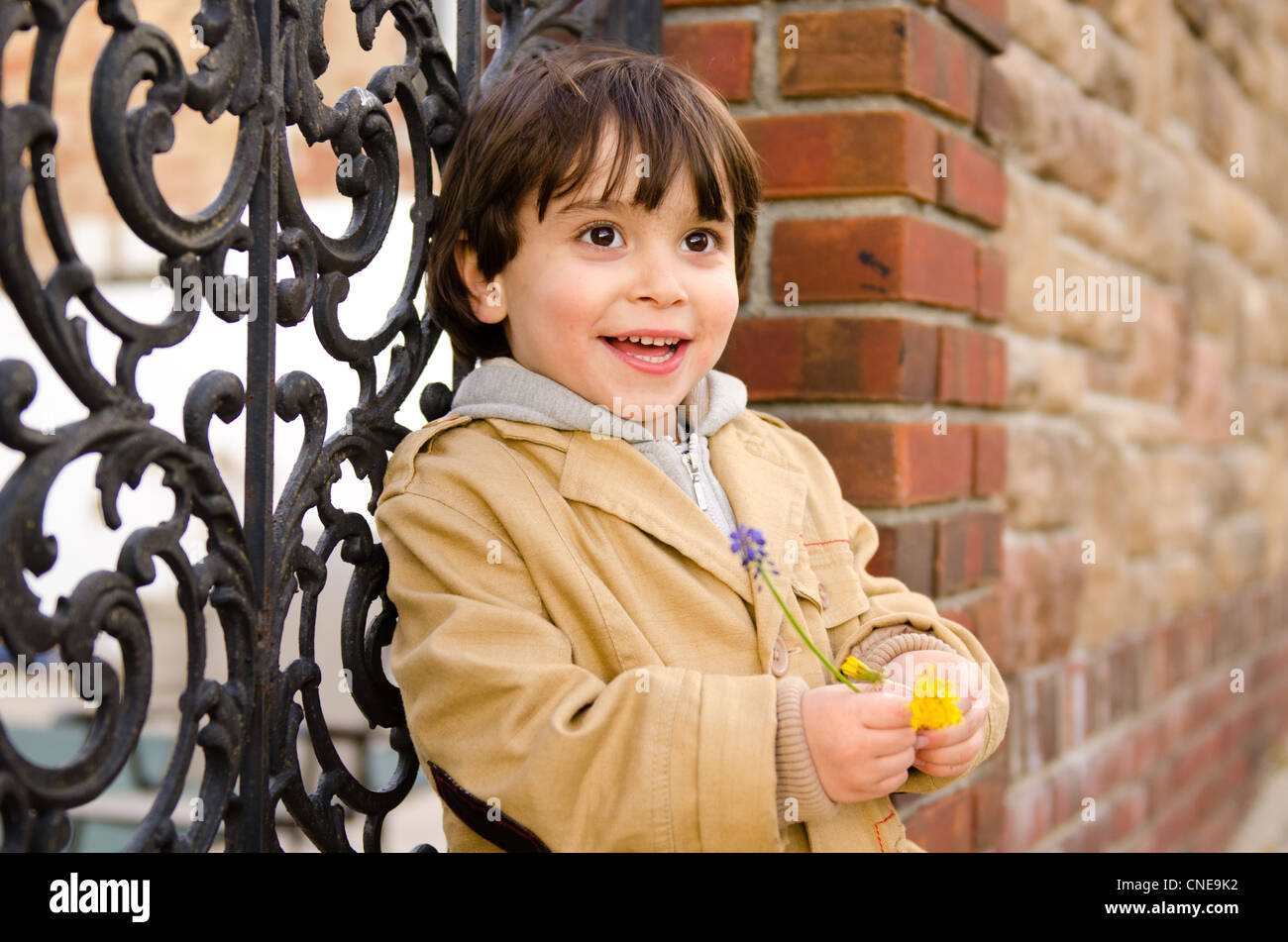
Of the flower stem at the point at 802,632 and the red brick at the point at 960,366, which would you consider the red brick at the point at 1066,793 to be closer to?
the red brick at the point at 960,366

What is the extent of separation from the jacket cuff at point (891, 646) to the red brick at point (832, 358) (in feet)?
1.24

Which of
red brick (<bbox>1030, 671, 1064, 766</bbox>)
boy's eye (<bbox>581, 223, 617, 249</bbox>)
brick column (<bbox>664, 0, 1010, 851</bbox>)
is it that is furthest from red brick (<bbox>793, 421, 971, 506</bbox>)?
red brick (<bbox>1030, 671, 1064, 766</bbox>)

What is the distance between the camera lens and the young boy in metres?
1.14

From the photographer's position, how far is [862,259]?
1.67 meters

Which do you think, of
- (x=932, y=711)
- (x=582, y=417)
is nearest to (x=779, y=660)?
(x=932, y=711)

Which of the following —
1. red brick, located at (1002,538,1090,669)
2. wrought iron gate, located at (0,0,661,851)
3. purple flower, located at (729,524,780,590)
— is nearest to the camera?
wrought iron gate, located at (0,0,661,851)

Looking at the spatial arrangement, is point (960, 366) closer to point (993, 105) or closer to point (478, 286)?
point (993, 105)

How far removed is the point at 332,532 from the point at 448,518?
135mm

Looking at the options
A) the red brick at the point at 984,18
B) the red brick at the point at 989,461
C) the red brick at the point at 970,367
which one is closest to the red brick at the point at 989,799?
the red brick at the point at 989,461

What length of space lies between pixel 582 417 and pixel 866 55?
0.70 meters

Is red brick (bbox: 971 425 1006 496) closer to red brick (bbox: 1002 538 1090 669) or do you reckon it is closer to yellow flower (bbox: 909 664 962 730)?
red brick (bbox: 1002 538 1090 669)

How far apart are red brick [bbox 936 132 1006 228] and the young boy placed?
0.41 meters

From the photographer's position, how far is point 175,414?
16.5 feet

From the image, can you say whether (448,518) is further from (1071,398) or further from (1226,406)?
(1226,406)
